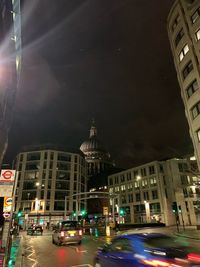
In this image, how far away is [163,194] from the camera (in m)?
67.3

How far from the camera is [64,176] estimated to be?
97625 mm

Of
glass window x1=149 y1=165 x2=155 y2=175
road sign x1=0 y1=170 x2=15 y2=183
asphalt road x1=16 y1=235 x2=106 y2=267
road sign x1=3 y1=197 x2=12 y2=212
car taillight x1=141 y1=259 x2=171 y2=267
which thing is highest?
glass window x1=149 y1=165 x2=155 y2=175

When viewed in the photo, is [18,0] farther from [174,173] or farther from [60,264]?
[174,173]

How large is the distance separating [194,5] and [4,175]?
106 feet

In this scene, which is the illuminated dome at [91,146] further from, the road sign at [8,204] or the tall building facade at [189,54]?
the road sign at [8,204]

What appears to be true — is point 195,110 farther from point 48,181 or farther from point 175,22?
point 48,181

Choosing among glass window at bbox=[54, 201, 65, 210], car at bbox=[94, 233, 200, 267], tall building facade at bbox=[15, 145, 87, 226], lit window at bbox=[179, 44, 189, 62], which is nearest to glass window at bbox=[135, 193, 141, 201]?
tall building facade at bbox=[15, 145, 87, 226]

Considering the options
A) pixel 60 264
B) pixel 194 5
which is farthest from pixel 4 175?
pixel 194 5

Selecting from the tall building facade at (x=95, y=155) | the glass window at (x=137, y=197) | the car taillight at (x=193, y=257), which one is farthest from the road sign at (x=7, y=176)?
the tall building facade at (x=95, y=155)

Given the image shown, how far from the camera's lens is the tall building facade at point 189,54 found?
29.4 m

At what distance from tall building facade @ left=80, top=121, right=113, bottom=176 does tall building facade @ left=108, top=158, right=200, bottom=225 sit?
99.8m

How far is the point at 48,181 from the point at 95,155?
91.5 meters

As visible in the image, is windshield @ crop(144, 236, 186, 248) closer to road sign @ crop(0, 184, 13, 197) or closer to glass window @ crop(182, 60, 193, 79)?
road sign @ crop(0, 184, 13, 197)

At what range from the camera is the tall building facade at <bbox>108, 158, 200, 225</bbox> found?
62.7 meters
